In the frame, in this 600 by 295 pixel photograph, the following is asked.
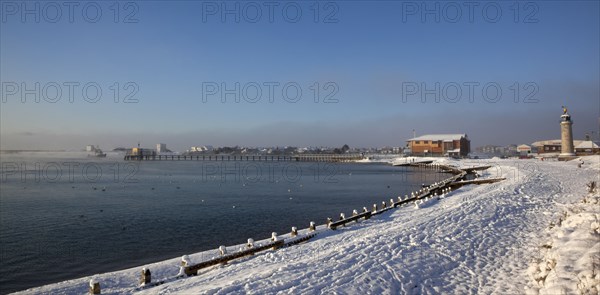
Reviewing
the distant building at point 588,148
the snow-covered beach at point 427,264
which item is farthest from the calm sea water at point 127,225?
the distant building at point 588,148

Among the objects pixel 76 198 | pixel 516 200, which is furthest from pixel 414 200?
pixel 76 198

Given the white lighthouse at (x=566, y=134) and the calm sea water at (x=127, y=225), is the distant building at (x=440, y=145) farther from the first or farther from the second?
the calm sea water at (x=127, y=225)

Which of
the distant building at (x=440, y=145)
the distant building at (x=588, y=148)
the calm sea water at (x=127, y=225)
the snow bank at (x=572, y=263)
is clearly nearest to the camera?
the snow bank at (x=572, y=263)

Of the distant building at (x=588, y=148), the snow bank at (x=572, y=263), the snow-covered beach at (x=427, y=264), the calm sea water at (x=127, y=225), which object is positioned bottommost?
the calm sea water at (x=127, y=225)

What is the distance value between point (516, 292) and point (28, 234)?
2633cm

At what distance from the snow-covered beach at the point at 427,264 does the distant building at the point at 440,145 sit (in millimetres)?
107940

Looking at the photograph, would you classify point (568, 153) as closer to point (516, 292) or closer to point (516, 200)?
point (516, 200)

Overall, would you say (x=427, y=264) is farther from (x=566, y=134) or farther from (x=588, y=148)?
(x=588, y=148)

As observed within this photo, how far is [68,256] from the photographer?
718 inches

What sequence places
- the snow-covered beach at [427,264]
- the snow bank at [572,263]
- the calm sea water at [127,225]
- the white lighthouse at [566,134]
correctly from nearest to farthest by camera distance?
the snow bank at [572,263] < the snow-covered beach at [427,264] < the calm sea water at [127,225] < the white lighthouse at [566,134]

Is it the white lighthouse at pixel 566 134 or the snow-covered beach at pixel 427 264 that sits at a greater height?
the white lighthouse at pixel 566 134

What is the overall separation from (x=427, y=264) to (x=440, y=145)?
119659mm

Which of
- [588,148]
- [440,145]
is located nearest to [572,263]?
[588,148]

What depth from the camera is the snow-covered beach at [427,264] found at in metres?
9.78
